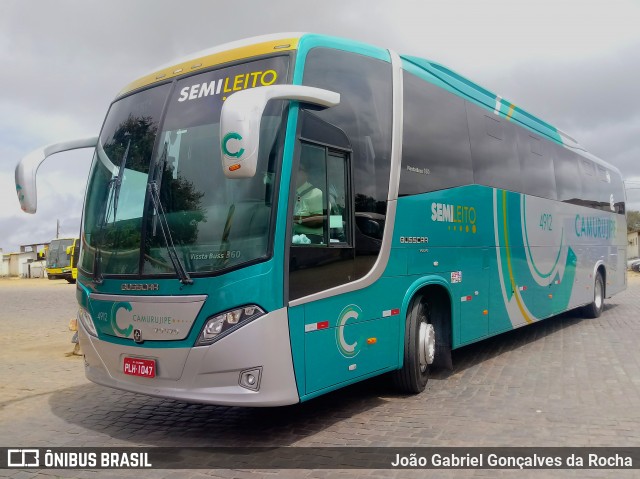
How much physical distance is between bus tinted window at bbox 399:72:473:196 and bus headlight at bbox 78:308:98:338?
335 centimetres

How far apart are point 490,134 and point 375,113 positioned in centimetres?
321

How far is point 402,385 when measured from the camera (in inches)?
272

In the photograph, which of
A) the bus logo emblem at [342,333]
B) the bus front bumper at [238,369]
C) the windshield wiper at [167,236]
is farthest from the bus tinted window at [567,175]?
the windshield wiper at [167,236]

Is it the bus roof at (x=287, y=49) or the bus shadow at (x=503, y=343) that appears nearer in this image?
the bus roof at (x=287, y=49)

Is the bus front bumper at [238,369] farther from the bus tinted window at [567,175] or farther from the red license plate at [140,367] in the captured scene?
the bus tinted window at [567,175]

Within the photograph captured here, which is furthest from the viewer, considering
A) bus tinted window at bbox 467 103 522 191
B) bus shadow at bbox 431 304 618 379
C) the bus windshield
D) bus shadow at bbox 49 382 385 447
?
bus shadow at bbox 431 304 618 379

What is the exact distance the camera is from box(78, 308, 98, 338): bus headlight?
18.9ft

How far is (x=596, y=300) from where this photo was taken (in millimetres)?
13977

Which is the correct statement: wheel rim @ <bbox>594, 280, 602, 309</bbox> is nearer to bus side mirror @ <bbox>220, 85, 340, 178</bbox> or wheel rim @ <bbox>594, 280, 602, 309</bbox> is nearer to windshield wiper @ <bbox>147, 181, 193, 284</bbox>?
windshield wiper @ <bbox>147, 181, 193, 284</bbox>

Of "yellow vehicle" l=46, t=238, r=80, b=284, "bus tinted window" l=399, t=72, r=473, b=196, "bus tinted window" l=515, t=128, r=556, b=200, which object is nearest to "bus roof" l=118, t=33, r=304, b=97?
"bus tinted window" l=399, t=72, r=473, b=196

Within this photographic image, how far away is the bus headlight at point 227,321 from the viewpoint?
4.85 m

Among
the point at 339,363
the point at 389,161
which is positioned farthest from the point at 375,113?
the point at 339,363

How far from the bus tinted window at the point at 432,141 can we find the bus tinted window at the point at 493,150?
29 centimetres

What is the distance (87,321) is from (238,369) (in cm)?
193
